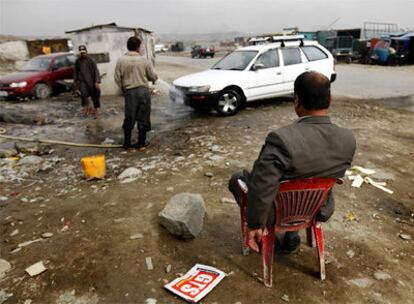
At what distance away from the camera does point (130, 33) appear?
43.1 ft

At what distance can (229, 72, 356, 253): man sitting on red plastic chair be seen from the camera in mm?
2193

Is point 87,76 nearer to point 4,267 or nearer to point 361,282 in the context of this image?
point 4,267

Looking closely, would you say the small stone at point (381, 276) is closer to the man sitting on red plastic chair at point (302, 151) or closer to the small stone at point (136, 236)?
the man sitting on red plastic chair at point (302, 151)

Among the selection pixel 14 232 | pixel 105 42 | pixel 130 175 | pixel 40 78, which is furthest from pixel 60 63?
pixel 14 232

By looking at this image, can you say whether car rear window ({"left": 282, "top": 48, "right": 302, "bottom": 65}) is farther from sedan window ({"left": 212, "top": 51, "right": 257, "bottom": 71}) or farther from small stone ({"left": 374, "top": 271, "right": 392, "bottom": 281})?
small stone ({"left": 374, "top": 271, "right": 392, "bottom": 281})

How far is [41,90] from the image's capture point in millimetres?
12617

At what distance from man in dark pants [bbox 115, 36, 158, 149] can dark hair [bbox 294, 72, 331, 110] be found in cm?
413

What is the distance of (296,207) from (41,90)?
40.5ft

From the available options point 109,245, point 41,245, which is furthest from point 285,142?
point 41,245

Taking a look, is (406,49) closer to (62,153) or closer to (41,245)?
(62,153)

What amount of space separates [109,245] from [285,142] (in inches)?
84.0

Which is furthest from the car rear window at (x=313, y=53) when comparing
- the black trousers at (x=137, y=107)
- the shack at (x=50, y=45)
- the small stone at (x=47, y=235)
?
the shack at (x=50, y=45)

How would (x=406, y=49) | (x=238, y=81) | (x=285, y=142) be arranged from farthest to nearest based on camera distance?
(x=406, y=49) < (x=238, y=81) < (x=285, y=142)

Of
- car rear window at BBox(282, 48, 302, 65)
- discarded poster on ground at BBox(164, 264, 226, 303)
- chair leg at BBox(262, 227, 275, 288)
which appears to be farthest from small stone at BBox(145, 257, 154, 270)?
car rear window at BBox(282, 48, 302, 65)
